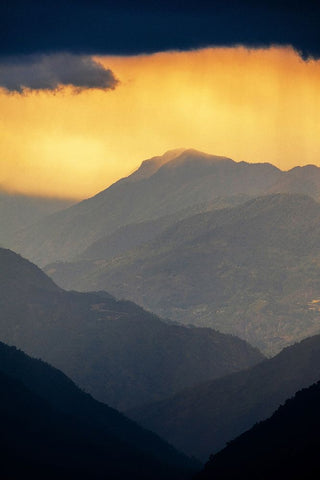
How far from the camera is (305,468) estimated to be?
589 feet

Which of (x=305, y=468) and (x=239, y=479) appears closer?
(x=305, y=468)

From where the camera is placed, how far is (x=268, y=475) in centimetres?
19125

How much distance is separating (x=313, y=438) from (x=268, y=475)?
11.7 meters

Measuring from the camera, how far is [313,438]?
652 feet

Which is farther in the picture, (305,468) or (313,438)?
(313,438)

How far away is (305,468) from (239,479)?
2250cm

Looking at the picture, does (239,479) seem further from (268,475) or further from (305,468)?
(305,468)

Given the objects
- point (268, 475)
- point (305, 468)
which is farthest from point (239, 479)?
point (305, 468)

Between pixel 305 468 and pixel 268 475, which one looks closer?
pixel 305 468

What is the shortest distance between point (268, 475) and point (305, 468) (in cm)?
1302
